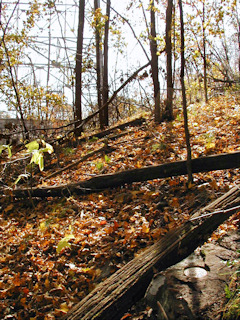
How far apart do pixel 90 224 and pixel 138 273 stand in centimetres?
149

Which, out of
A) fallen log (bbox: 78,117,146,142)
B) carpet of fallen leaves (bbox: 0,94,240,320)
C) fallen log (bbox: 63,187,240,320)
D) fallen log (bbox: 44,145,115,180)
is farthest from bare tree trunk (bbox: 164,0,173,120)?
fallen log (bbox: 63,187,240,320)

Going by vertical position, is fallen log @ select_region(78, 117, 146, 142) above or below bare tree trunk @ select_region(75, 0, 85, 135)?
below

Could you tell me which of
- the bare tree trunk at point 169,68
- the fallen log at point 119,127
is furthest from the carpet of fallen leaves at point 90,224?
the fallen log at point 119,127

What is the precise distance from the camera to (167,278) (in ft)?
7.39

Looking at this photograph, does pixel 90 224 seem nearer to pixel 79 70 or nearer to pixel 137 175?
pixel 137 175

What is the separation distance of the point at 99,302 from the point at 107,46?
9.66 metres

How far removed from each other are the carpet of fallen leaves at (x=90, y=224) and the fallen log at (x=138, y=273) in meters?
0.19

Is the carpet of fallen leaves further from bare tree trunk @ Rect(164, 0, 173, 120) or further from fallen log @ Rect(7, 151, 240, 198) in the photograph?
bare tree trunk @ Rect(164, 0, 173, 120)

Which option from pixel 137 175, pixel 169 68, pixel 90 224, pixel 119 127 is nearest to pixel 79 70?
pixel 119 127

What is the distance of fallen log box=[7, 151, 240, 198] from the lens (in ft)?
12.6

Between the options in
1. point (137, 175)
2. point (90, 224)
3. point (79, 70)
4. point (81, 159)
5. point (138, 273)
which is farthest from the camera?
point (79, 70)

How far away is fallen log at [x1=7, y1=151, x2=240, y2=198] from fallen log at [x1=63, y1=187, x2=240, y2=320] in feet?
3.43

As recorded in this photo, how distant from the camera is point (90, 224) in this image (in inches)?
148

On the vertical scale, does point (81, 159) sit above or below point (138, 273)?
above
